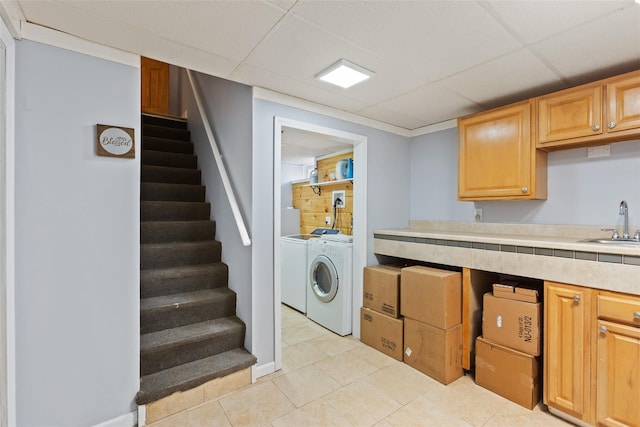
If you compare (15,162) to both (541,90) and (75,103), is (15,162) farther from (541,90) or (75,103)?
(541,90)

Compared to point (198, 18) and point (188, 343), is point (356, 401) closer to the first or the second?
point (188, 343)

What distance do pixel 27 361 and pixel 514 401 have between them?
2883 mm

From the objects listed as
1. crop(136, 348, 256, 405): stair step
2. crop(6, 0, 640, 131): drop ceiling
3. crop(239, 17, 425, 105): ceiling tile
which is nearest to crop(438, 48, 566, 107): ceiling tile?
crop(6, 0, 640, 131): drop ceiling

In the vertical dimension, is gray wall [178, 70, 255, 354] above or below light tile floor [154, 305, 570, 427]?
above

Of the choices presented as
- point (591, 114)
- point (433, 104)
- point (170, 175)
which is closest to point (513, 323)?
point (591, 114)

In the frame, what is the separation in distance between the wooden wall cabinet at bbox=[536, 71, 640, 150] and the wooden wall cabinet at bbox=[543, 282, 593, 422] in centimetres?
100

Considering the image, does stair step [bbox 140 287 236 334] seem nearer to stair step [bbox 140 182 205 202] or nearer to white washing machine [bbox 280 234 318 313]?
stair step [bbox 140 182 205 202]

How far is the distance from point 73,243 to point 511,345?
279cm

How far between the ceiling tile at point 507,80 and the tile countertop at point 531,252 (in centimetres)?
108

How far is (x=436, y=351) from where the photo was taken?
231cm

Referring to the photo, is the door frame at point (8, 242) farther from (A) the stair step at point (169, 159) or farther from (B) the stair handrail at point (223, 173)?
(A) the stair step at point (169, 159)

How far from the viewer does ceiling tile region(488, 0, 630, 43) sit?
1.31m

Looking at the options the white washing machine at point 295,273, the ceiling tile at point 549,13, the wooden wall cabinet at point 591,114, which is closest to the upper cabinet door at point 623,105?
the wooden wall cabinet at point 591,114

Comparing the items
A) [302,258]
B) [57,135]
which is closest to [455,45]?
[57,135]
